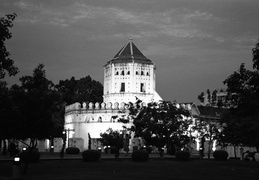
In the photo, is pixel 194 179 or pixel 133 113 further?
pixel 133 113

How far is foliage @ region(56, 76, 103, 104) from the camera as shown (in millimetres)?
103500

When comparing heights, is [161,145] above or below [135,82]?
below

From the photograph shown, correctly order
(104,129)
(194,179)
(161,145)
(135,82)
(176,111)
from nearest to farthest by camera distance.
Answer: (194,179) < (161,145) < (176,111) < (104,129) < (135,82)

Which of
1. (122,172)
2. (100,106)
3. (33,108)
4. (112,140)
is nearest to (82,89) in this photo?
(100,106)

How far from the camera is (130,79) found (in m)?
93.6

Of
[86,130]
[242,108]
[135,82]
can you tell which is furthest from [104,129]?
[242,108]

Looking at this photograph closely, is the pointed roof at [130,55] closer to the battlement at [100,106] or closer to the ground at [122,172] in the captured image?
the battlement at [100,106]

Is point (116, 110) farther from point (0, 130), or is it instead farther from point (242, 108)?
point (242, 108)

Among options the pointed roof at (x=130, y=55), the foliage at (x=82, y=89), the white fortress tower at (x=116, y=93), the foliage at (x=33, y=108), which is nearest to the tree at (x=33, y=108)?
the foliage at (x=33, y=108)

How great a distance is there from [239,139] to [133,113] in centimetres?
1318

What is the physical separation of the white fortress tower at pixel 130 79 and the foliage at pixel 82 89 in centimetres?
858

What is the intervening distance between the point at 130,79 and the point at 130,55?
5.24 m

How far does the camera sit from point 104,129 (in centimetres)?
8506

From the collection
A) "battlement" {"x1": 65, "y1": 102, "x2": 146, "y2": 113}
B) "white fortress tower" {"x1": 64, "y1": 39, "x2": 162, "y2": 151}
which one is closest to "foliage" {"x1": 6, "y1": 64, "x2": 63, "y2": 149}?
"battlement" {"x1": 65, "y1": 102, "x2": 146, "y2": 113}
